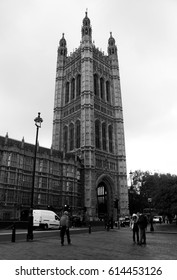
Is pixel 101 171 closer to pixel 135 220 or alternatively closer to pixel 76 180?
pixel 76 180

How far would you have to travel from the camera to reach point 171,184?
116 ft

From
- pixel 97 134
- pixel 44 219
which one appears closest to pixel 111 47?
pixel 97 134

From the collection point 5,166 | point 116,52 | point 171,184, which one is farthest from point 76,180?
point 116,52

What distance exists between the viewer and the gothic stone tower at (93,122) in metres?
60.3

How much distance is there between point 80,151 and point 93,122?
8.60 m

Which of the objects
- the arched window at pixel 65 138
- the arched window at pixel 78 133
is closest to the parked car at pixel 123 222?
the arched window at pixel 78 133

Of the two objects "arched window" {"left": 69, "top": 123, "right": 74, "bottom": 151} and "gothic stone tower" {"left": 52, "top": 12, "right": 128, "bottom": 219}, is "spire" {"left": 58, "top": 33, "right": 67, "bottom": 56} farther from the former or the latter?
"arched window" {"left": 69, "top": 123, "right": 74, "bottom": 151}

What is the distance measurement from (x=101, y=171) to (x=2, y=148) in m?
26.2

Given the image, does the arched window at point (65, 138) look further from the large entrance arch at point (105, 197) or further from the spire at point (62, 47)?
the spire at point (62, 47)

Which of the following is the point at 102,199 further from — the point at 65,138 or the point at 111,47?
the point at 111,47

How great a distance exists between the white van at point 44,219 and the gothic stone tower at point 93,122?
1023 inches

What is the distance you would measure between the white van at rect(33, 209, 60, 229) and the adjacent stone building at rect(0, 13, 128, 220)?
16560mm

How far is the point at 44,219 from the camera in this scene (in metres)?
28.6

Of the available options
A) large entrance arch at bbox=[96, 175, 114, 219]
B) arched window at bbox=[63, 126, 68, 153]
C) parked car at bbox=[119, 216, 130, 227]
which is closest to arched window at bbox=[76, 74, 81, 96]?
arched window at bbox=[63, 126, 68, 153]
